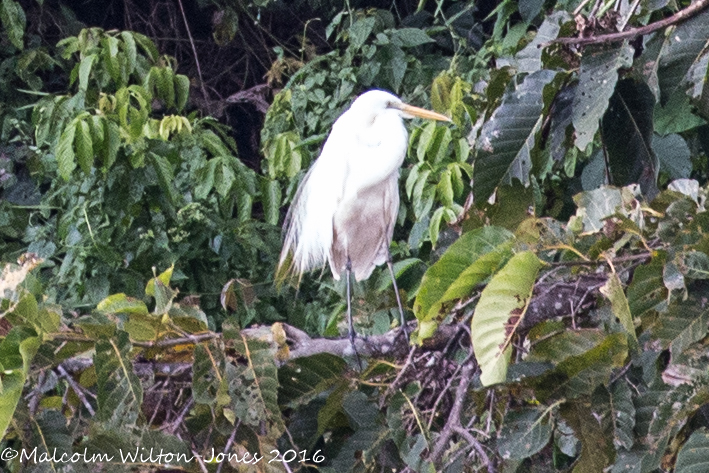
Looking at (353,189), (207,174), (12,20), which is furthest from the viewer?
(12,20)

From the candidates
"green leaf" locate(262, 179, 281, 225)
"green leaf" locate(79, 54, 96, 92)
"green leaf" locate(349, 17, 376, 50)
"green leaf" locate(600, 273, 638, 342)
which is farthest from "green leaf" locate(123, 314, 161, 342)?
"green leaf" locate(349, 17, 376, 50)

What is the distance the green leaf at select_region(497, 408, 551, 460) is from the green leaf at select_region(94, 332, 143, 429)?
38cm

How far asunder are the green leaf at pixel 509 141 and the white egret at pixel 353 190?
39.9 inches

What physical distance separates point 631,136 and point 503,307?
0.34 metres

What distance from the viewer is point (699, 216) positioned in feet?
3.07

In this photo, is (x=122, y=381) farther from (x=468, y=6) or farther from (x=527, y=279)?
(x=468, y=6)

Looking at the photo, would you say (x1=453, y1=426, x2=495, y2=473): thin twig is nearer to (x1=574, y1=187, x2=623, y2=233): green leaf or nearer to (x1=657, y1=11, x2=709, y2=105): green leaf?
(x1=574, y1=187, x2=623, y2=233): green leaf

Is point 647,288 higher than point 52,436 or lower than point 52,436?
higher

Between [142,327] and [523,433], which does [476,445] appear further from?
[142,327]

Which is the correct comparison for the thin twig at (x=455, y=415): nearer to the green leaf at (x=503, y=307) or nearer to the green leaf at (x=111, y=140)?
the green leaf at (x=503, y=307)

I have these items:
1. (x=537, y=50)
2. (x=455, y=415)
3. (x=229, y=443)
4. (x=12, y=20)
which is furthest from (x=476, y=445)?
(x=12, y=20)

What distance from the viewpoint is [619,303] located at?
93 cm

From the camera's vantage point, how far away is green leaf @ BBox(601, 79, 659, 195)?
115 cm

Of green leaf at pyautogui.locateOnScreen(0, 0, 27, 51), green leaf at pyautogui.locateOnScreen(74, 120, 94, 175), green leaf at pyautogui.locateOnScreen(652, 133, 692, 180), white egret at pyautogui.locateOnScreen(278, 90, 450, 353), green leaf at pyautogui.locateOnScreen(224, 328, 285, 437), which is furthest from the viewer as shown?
green leaf at pyautogui.locateOnScreen(0, 0, 27, 51)
